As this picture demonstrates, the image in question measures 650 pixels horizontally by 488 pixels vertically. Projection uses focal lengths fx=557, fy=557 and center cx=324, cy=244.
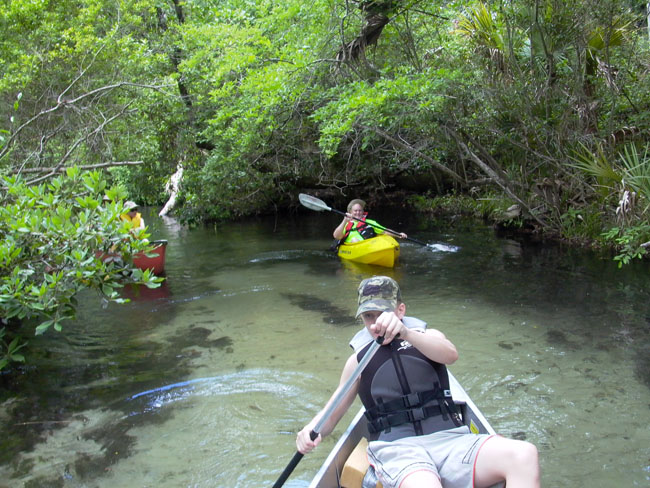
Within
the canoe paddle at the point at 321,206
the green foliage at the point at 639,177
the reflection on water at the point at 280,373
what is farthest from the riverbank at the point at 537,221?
the canoe paddle at the point at 321,206

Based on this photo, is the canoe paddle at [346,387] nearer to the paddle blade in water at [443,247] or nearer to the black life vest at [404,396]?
the black life vest at [404,396]

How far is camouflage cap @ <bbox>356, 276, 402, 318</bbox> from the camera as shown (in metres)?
2.60

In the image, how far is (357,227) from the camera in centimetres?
986

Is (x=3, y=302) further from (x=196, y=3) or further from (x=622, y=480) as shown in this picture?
(x=196, y=3)

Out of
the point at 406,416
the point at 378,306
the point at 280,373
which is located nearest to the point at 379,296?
the point at 378,306

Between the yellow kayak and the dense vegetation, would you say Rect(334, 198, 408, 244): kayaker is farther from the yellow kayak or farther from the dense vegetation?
the dense vegetation

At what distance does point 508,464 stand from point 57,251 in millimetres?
3646

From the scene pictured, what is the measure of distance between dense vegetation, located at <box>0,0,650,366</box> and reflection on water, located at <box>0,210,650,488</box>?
5.14 ft

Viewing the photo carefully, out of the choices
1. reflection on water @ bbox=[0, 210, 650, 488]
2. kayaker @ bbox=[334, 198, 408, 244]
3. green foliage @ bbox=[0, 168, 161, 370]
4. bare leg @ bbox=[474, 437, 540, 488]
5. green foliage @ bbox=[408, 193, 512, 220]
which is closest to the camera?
bare leg @ bbox=[474, 437, 540, 488]

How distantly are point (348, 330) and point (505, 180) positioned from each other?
20.4 ft

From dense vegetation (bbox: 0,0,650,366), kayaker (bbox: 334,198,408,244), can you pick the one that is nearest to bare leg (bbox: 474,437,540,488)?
dense vegetation (bbox: 0,0,650,366)

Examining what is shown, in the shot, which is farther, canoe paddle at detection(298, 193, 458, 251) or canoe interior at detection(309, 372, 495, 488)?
canoe paddle at detection(298, 193, 458, 251)

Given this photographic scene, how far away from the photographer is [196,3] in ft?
48.5

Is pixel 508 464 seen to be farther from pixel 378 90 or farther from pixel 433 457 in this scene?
pixel 378 90
